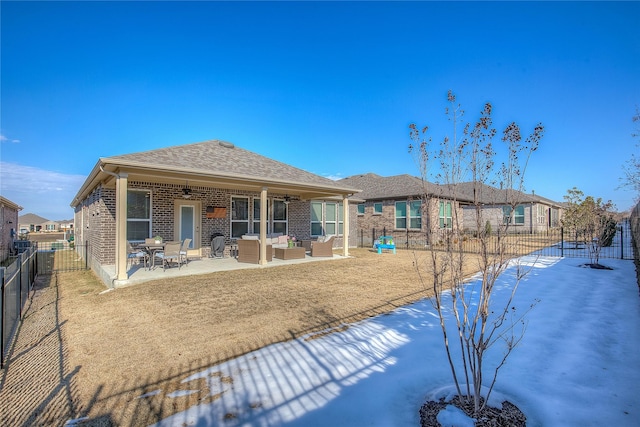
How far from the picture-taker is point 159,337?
187 inches

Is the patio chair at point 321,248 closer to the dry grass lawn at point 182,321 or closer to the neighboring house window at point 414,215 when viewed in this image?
the dry grass lawn at point 182,321

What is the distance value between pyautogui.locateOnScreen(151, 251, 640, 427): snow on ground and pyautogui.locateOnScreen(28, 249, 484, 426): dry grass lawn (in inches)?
13.6

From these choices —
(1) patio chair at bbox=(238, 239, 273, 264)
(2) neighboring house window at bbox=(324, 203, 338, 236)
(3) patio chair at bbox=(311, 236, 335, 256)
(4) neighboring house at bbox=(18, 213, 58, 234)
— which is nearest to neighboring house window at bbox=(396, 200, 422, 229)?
(2) neighboring house window at bbox=(324, 203, 338, 236)

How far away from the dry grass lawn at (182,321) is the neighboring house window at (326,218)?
7.22 m

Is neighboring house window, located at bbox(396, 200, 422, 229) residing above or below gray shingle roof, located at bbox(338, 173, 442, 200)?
below

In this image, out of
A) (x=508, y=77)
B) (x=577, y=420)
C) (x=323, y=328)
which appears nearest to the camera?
(x=577, y=420)

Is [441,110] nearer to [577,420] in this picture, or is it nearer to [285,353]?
[577,420]

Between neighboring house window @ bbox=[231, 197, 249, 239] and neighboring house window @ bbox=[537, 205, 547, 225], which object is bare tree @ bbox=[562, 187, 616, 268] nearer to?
neighboring house window @ bbox=[537, 205, 547, 225]

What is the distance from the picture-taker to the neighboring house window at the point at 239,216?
541 inches

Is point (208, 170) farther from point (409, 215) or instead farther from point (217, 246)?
point (409, 215)

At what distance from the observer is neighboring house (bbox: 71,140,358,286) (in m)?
8.59

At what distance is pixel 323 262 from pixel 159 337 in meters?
8.27

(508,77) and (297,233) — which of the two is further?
(297,233)

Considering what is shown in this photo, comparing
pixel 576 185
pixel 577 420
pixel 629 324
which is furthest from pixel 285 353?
pixel 576 185
